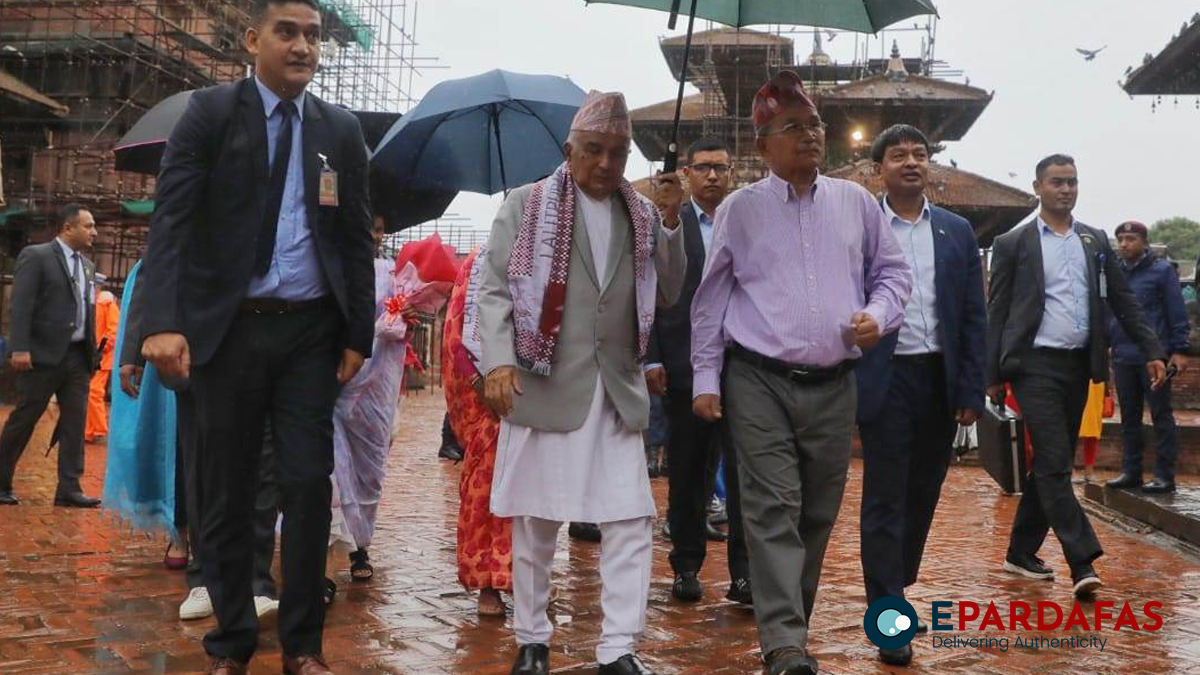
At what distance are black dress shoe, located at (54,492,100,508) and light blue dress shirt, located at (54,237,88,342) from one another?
1167mm

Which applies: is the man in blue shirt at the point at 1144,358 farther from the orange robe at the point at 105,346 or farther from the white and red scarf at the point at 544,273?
the orange robe at the point at 105,346

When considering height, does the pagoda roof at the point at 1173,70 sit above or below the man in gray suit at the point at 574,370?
above

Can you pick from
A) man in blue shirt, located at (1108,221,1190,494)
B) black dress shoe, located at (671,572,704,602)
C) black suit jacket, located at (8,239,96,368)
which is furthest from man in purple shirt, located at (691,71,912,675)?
man in blue shirt, located at (1108,221,1190,494)

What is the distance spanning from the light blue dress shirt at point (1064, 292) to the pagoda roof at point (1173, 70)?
937 cm

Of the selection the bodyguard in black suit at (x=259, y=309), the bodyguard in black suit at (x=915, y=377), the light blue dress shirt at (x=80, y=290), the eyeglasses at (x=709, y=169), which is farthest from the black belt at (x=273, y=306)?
the light blue dress shirt at (x=80, y=290)

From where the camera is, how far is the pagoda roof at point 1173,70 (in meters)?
13.8

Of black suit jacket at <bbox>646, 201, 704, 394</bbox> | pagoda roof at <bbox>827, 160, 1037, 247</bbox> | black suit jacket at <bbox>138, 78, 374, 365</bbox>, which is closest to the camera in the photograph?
black suit jacket at <bbox>138, 78, 374, 365</bbox>

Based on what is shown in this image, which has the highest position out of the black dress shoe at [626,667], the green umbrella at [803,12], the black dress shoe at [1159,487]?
the green umbrella at [803,12]

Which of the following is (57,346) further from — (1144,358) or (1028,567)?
(1144,358)

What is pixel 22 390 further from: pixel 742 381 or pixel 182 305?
pixel 742 381

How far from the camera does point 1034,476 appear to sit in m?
5.50

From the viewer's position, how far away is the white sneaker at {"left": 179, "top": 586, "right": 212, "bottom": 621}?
4.47m

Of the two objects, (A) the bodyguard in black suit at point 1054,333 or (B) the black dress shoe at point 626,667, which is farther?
(A) the bodyguard in black suit at point 1054,333

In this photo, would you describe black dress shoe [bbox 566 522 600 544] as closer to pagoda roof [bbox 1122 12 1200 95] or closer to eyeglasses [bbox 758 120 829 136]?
eyeglasses [bbox 758 120 829 136]
